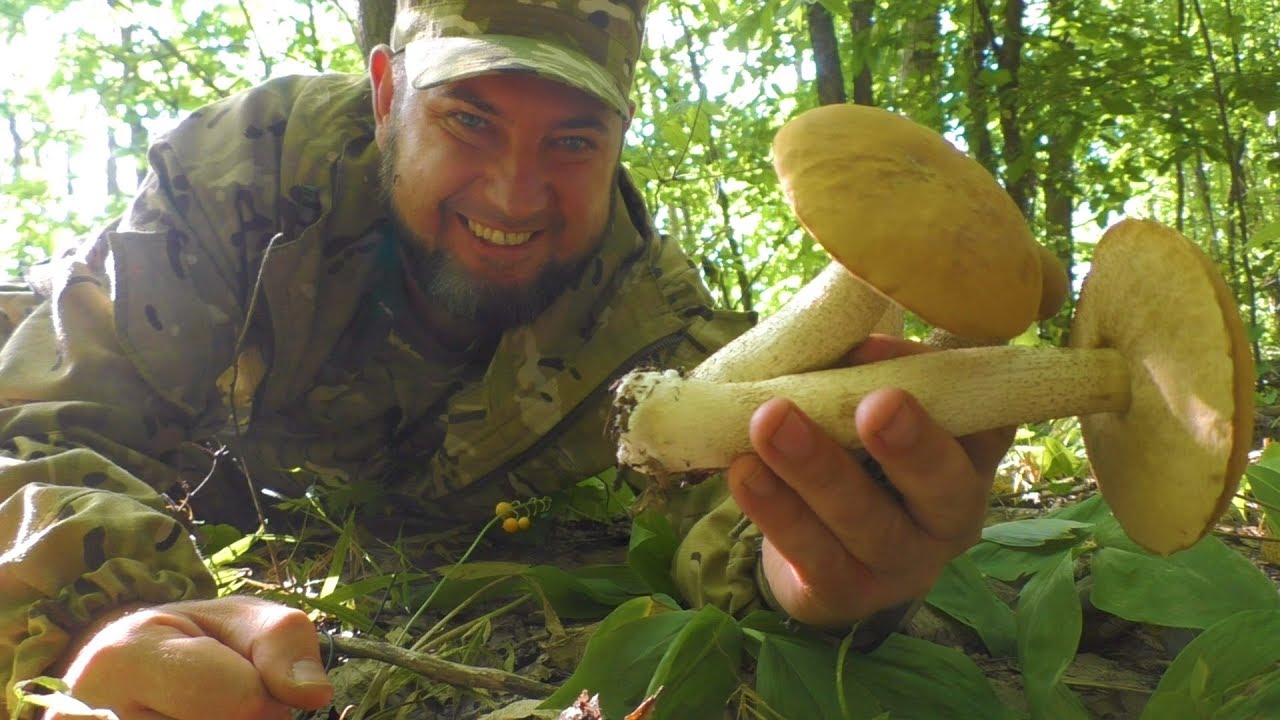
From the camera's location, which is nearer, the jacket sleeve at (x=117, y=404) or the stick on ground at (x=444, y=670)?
the jacket sleeve at (x=117, y=404)

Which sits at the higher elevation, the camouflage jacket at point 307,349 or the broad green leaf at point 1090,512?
the camouflage jacket at point 307,349

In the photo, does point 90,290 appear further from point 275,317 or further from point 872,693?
point 872,693

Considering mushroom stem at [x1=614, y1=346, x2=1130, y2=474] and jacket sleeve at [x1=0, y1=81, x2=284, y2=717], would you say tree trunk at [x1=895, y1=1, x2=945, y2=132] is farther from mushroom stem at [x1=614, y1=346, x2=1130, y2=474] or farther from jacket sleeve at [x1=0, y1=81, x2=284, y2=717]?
jacket sleeve at [x1=0, y1=81, x2=284, y2=717]

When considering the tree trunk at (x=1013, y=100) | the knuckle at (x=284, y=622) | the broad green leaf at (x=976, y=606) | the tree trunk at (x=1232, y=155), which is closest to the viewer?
the knuckle at (x=284, y=622)

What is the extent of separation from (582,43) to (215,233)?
1203mm

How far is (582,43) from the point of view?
2.42m

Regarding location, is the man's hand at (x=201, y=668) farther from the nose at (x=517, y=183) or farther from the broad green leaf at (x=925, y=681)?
the nose at (x=517, y=183)

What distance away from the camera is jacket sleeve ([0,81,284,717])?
1190 millimetres

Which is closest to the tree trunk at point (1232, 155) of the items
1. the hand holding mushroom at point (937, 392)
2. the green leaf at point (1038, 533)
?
the green leaf at point (1038, 533)

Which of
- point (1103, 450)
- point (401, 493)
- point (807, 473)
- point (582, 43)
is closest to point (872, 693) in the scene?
point (807, 473)

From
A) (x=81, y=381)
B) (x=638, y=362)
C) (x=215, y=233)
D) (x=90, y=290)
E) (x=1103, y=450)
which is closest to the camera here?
(x=1103, y=450)

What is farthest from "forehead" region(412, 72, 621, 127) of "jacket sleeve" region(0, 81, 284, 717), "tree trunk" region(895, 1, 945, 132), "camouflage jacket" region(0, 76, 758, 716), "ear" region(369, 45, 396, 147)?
"tree trunk" region(895, 1, 945, 132)

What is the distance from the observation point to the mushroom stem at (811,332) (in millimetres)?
1240

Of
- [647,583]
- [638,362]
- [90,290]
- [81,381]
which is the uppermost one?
[90,290]
